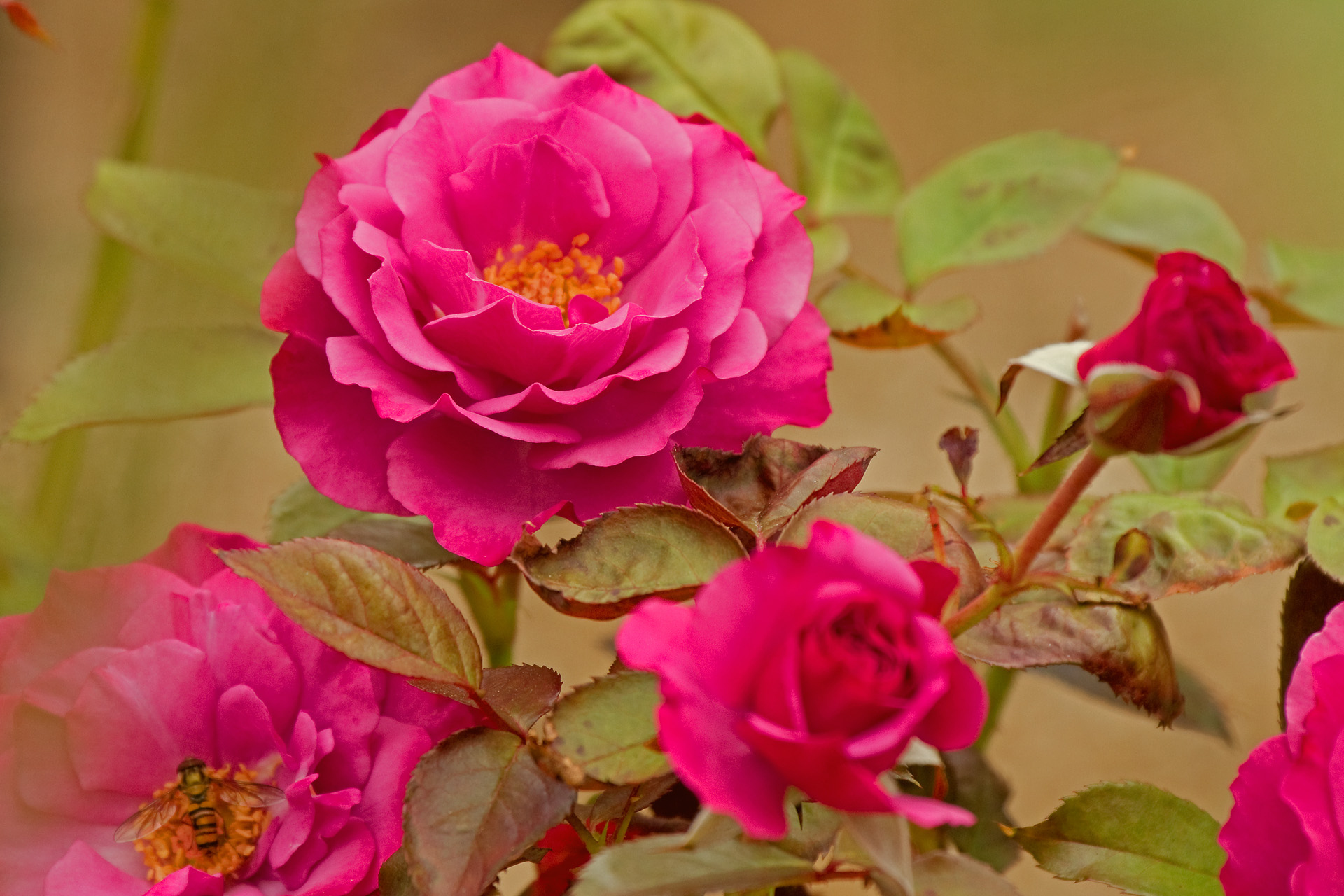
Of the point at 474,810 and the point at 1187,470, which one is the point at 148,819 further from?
the point at 1187,470

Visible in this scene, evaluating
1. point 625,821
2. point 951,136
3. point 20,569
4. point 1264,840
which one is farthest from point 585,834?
point 951,136

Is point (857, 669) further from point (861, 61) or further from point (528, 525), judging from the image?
point (861, 61)

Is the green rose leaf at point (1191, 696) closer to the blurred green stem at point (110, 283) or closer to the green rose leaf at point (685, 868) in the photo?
the green rose leaf at point (685, 868)

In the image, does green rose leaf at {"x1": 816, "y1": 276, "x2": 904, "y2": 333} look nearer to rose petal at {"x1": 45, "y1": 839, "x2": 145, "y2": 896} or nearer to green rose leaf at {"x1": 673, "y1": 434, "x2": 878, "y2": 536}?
green rose leaf at {"x1": 673, "y1": 434, "x2": 878, "y2": 536}

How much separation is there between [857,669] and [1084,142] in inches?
10.7

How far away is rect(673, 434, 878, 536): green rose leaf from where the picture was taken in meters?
0.20

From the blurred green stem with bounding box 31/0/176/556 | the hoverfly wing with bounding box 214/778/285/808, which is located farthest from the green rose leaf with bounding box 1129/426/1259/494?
the blurred green stem with bounding box 31/0/176/556

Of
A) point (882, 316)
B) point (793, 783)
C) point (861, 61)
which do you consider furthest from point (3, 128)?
point (793, 783)

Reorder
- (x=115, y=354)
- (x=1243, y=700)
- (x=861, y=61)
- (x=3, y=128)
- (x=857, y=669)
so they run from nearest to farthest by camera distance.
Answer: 1. (x=857, y=669)
2. (x=115, y=354)
3. (x=1243, y=700)
4. (x=3, y=128)
5. (x=861, y=61)

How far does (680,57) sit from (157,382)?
0.63ft

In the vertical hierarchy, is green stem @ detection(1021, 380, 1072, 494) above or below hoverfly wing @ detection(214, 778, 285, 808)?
above

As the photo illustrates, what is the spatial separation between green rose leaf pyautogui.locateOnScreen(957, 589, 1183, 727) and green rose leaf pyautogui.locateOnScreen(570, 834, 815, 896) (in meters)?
0.05

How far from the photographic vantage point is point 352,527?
0.27 metres

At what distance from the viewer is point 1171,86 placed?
910mm
